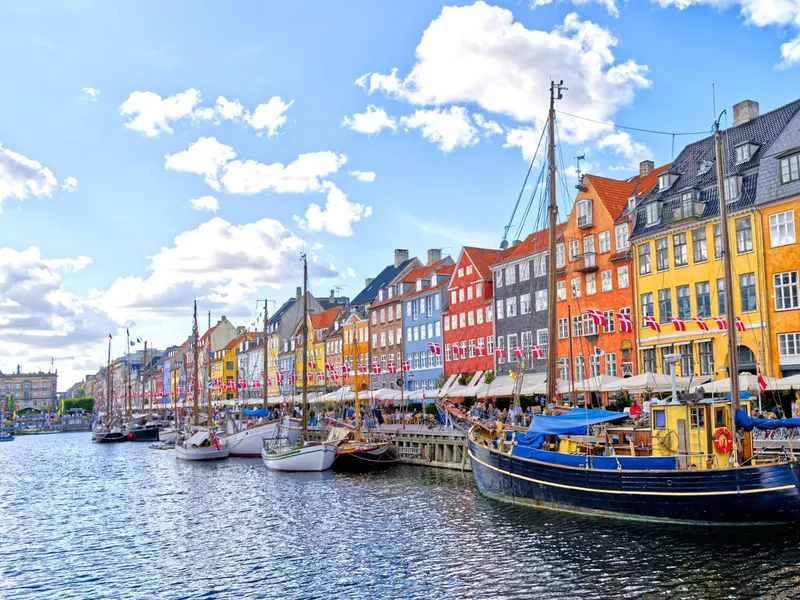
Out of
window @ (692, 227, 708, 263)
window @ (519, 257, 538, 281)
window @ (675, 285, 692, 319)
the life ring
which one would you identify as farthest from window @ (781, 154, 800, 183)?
window @ (519, 257, 538, 281)

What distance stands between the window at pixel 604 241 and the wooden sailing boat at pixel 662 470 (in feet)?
82.5

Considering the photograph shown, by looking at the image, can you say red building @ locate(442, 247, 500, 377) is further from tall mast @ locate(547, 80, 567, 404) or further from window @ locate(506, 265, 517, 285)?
tall mast @ locate(547, 80, 567, 404)

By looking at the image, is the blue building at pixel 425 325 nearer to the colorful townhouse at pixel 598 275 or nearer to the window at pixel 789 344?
the colorful townhouse at pixel 598 275

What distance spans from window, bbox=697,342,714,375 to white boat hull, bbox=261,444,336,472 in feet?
75.0

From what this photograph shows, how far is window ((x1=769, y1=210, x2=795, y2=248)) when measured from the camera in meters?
42.3

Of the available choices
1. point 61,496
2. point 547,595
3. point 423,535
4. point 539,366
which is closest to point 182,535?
point 423,535

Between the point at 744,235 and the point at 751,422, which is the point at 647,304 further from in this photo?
the point at 751,422

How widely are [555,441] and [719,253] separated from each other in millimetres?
21597

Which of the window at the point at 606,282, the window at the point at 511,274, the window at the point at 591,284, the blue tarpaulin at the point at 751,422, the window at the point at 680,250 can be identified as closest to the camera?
the blue tarpaulin at the point at 751,422

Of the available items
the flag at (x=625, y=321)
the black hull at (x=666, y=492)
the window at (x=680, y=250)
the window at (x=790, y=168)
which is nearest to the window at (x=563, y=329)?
the flag at (x=625, y=321)

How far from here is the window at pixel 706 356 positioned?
46.2 metres

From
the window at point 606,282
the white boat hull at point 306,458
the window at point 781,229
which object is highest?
the window at point 781,229

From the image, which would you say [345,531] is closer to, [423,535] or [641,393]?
[423,535]

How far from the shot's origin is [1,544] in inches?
1153
